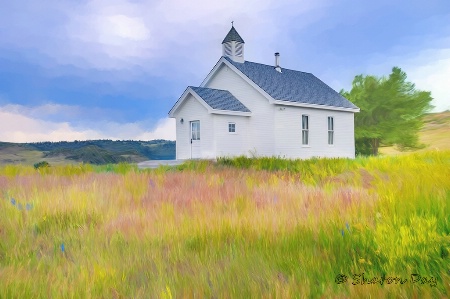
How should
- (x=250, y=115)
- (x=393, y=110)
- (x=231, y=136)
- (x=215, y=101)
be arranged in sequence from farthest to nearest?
(x=393, y=110), (x=250, y=115), (x=231, y=136), (x=215, y=101)

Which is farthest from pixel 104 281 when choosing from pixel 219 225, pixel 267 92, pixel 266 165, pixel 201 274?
pixel 267 92

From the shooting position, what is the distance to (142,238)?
4227 millimetres

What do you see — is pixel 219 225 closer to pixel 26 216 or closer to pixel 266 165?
pixel 26 216

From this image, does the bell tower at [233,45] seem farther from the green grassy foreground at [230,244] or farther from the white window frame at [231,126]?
the green grassy foreground at [230,244]

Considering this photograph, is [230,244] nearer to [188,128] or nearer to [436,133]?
[188,128]

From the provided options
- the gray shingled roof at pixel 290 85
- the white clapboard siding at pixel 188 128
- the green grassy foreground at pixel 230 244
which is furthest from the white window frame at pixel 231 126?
the green grassy foreground at pixel 230 244

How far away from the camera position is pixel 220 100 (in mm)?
25438

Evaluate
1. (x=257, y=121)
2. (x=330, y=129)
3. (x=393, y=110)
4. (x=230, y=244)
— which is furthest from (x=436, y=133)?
(x=230, y=244)

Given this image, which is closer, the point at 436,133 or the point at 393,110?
the point at 393,110

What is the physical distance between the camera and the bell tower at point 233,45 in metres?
28.2

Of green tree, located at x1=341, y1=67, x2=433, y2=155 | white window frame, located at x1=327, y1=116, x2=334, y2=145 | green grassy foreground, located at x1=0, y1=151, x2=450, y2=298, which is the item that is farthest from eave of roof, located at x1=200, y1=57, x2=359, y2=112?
green grassy foreground, located at x1=0, y1=151, x2=450, y2=298

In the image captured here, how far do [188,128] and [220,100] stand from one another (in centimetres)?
255

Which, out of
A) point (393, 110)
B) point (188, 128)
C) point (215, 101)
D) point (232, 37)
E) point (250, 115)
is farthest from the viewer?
point (393, 110)

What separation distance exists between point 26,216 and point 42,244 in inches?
49.9
